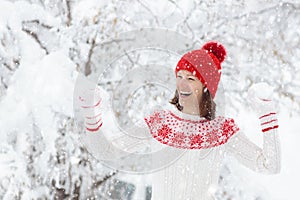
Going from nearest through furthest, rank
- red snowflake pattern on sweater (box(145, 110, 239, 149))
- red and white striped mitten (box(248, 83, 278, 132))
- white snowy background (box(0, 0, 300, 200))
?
red and white striped mitten (box(248, 83, 278, 132))
red snowflake pattern on sweater (box(145, 110, 239, 149))
white snowy background (box(0, 0, 300, 200))

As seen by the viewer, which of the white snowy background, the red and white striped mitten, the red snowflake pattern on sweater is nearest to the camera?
the red and white striped mitten

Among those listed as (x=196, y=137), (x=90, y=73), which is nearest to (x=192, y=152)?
(x=196, y=137)

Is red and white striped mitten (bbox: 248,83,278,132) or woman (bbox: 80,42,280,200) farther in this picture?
woman (bbox: 80,42,280,200)

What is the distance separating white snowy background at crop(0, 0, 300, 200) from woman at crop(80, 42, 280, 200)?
1217mm

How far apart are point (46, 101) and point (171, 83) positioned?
1152mm

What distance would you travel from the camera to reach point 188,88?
1826 millimetres

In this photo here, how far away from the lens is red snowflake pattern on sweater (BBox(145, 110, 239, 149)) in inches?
71.4

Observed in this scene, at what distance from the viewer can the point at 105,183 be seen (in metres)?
3.65

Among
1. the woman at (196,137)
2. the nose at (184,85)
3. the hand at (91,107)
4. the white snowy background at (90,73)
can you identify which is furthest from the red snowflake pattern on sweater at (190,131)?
the white snowy background at (90,73)

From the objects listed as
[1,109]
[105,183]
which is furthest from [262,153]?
[105,183]

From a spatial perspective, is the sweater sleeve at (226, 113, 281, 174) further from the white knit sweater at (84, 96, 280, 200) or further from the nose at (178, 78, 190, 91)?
the nose at (178, 78, 190, 91)

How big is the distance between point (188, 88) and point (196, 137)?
0.74ft

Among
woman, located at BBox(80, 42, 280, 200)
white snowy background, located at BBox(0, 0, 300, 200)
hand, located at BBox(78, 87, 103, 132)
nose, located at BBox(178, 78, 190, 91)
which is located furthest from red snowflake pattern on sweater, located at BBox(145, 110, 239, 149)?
white snowy background, located at BBox(0, 0, 300, 200)

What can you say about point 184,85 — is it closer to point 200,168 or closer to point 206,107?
point 206,107
